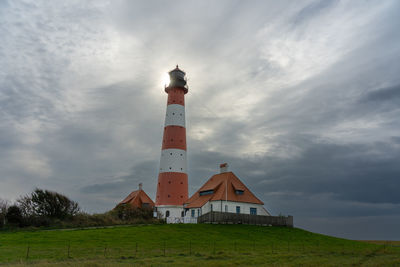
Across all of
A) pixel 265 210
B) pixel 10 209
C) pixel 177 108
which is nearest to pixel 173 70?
pixel 177 108

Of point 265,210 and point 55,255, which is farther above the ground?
point 265,210

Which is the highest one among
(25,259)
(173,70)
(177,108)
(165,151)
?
(173,70)

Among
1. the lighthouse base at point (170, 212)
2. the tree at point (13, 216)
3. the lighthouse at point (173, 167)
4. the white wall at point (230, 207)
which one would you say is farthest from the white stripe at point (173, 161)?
the tree at point (13, 216)

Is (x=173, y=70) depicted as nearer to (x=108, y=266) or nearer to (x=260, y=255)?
(x=260, y=255)

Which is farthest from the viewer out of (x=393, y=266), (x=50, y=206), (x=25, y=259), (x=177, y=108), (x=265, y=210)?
(x=177, y=108)

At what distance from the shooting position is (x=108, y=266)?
54.5ft

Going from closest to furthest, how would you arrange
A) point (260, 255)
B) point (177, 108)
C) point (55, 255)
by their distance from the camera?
point (55, 255), point (260, 255), point (177, 108)

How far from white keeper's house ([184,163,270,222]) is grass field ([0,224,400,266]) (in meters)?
Result: 4.24

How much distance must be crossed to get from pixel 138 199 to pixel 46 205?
14.6 metres

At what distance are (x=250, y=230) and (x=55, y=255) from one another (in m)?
21.1

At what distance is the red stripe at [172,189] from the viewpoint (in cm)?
4494

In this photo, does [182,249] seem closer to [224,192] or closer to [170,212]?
[224,192]

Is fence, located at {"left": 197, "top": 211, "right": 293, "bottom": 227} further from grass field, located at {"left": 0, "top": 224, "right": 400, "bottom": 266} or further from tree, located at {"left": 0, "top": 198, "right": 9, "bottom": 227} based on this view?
tree, located at {"left": 0, "top": 198, "right": 9, "bottom": 227}

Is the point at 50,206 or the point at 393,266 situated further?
the point at 50,206
